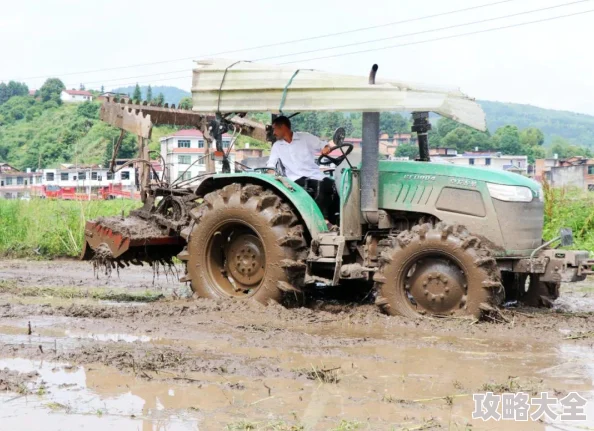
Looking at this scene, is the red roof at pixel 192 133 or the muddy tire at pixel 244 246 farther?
the red roof at pixel 192 133

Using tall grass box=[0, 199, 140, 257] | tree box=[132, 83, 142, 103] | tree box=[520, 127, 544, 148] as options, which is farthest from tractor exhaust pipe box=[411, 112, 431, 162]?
tree box=[520, 127, 544, 148]

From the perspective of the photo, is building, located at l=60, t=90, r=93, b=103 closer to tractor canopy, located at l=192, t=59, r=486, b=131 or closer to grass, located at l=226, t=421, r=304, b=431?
tractor canopy, located at l=192, t=59, r=486, b=131

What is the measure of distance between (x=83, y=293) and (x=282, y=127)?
10.8 feet

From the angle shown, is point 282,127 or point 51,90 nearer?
point 282,127

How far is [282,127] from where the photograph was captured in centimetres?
951

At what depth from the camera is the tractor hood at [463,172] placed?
28.1 feet

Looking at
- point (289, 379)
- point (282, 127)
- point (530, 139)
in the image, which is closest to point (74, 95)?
point (530, 139)

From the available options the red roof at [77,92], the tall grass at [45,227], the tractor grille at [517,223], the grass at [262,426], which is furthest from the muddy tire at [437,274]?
the red roof at [77,92]

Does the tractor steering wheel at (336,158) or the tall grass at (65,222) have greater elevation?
the tractor steering wheel at (336,158)

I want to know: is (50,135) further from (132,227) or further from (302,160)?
(302,160)

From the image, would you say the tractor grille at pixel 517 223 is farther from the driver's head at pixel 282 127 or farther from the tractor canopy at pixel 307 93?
the driver's head at pixel 282 127

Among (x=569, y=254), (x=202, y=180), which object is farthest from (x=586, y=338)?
(x=202, y=180)

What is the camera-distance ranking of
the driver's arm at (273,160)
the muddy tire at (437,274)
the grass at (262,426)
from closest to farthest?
the grass at (262,426) < the muddy tire at (437,274) < the driver's arm at (273,160)

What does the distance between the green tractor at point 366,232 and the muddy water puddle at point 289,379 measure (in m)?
0.71
